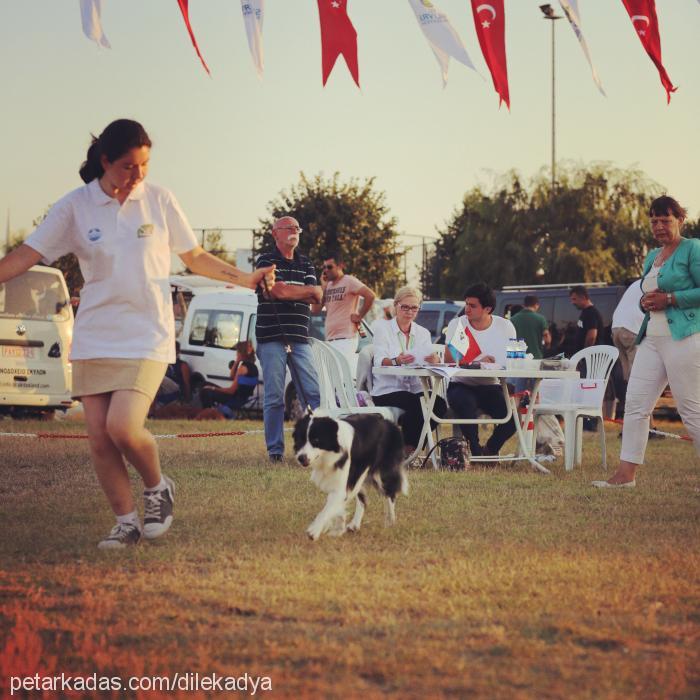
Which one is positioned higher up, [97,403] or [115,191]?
[115,191]

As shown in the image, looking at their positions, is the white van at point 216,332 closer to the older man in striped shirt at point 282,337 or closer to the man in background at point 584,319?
the man in background at point 584,319

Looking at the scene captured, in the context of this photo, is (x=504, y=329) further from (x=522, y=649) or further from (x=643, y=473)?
(x=522, y=649)

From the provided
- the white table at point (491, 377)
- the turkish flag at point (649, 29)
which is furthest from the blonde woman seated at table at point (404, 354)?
the turkish flag at point (649, 29)

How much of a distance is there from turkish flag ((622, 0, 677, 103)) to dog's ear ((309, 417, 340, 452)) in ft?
14.5

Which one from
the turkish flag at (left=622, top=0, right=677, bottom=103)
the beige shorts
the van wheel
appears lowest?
the van wheel

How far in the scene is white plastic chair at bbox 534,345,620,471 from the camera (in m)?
10.4

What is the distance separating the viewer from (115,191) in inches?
225

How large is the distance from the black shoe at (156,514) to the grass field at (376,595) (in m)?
0.07

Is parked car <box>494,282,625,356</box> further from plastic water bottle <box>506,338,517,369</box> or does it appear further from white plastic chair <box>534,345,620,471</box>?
plastic water bottle <box>506,338,517,369</box>

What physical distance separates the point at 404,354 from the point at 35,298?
25.9 ft

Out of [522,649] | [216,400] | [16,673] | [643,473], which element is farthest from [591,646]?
[216,400]

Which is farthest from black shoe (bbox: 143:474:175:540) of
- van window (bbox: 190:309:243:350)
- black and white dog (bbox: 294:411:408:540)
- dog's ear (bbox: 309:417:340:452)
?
van window (bbox: 190:309:243:350)

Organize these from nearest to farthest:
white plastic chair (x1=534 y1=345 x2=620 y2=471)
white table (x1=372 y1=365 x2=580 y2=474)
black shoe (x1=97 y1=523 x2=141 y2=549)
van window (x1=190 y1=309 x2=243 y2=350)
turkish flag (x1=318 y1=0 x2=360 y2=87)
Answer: black shoe (x1=97 y1=523 x2=141 y2=549)
turkish flag (x1=318 y1=0 x2=360 y2=87)
white table (x1=372 y1=365 x2=580 y2=474)
white plastic chair (x1=534 y1=345 x2=620 y2=471)
van window (x1=190 y1=309 x2=243 y2=350)

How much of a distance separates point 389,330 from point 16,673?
7102 millimetres
